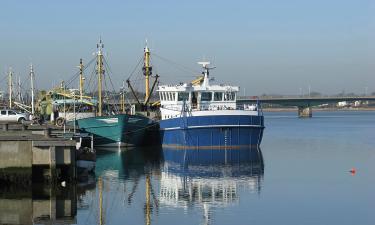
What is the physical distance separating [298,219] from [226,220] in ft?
9.59

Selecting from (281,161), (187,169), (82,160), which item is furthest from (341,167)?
(82,160)

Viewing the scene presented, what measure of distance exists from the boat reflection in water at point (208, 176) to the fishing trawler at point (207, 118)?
35.7 inches

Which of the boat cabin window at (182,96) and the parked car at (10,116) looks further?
the parked car at (10,116)

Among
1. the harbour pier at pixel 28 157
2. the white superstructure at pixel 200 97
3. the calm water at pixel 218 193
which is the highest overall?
the white superstructure at pixel 200 97

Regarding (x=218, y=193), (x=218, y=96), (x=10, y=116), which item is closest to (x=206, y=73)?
(x=218, y=96)

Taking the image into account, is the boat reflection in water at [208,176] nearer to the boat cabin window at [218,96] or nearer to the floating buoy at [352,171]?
the floating buoy at [352,171]

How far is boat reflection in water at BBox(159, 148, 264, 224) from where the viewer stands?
33.1 m

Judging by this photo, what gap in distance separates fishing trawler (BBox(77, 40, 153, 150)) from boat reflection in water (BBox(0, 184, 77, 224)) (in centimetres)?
2647

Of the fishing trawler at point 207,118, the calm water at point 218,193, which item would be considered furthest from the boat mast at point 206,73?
the calm water at point 218,193

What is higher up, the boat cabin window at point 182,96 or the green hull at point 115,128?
the boat cabin window at point 182,96

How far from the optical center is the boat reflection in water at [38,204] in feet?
94.0

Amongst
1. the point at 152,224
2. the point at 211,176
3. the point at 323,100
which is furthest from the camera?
the point at 323,100

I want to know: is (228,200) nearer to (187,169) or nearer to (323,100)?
(187,169)

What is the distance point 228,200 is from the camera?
3288 centimetres
